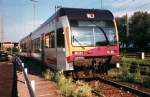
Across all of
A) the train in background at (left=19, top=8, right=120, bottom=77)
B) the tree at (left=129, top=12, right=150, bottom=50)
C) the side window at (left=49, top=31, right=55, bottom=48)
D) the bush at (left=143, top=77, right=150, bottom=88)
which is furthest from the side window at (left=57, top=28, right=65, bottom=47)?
the tree at (left=129, top=12, right=150, bottom=50)

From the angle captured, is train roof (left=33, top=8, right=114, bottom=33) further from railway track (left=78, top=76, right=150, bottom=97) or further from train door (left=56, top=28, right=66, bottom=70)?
railway track (left=78, top=76, right=150, bottom=97)

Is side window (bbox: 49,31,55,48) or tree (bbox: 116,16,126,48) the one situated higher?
tree (bbox: 116,16,126,48)

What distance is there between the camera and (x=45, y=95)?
14.2 metres

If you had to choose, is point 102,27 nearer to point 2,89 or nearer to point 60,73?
point 60,73

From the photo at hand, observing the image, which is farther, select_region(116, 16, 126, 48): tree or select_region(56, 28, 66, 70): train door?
select_region(116, 16, 126, 48): tree

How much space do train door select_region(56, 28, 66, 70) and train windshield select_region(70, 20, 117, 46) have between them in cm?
74

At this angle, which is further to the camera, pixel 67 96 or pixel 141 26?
pixel 141 26

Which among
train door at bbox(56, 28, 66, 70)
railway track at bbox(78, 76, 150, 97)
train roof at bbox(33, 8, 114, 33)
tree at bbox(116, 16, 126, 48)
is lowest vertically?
railway track at bbox(78, 76, 150, 97)

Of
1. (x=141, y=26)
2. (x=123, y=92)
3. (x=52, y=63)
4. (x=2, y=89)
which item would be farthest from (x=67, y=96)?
(x=141, y=26)

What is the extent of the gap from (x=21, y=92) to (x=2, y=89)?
9.38 feet

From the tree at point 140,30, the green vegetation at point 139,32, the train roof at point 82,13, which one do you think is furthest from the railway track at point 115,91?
the tree at point 140,30

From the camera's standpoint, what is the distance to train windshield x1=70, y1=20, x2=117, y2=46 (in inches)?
692

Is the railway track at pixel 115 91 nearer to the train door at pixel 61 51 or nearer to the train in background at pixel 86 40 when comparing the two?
the train in background at pixel 86 40

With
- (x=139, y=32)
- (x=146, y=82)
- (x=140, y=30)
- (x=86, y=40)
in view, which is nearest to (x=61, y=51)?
(x=86, y=40)
